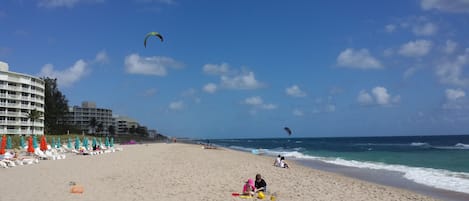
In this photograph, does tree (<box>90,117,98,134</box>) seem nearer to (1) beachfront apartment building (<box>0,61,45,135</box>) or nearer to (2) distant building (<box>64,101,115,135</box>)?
(2) distant building (<box>64,101,115,135</box>)

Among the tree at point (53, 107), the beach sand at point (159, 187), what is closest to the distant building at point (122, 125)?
the tree at point (53, 107)

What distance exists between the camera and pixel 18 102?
207ft

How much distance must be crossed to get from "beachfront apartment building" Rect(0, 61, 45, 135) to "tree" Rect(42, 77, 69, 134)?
6.38 meters

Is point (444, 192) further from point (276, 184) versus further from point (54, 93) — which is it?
point (54, 93)

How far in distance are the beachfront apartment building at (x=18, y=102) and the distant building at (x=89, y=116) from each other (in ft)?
204

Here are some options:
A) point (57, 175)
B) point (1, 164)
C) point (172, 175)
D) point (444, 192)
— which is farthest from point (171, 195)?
point (1, 164)

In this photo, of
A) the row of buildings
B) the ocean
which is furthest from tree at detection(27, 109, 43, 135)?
the ocean

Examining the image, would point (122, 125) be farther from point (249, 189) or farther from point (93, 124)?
point (249, 189)

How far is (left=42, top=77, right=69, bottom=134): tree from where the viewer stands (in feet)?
244

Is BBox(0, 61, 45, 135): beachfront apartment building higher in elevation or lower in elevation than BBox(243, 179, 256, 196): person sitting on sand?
higher

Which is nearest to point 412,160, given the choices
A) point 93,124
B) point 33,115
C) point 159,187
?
point 159,187

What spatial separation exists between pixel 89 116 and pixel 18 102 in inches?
3045

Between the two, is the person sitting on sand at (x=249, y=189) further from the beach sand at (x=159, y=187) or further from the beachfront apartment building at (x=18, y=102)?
the beachfront apartment building at (x=18, y=102)

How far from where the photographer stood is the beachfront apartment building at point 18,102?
198 feet
